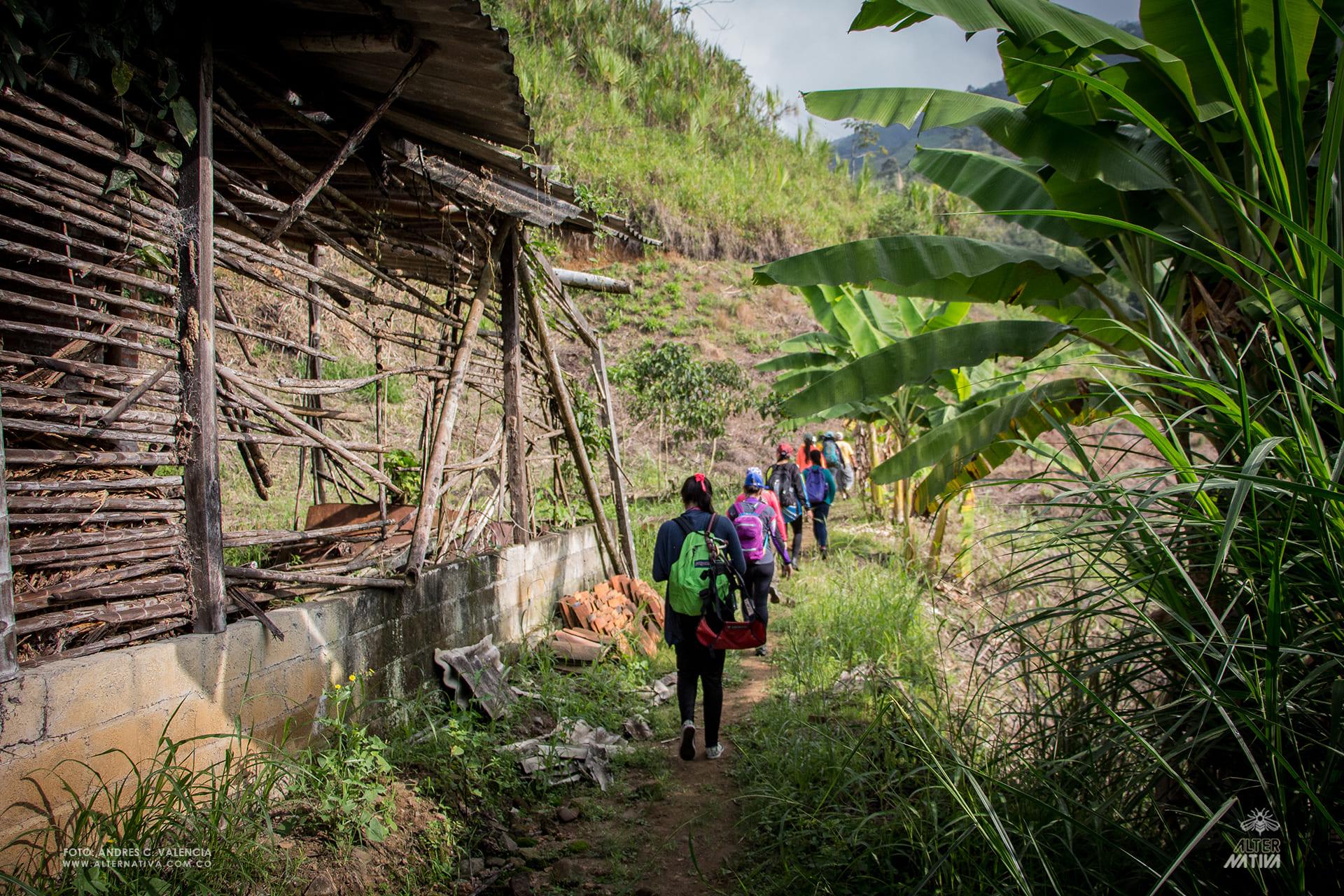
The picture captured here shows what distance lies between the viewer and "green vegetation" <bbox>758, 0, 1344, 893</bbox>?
1815 mm

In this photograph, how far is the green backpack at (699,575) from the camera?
466 cm

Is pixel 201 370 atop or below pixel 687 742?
atop

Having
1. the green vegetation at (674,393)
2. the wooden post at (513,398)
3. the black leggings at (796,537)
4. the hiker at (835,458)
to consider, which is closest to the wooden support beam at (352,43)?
the wooden post at (513,398)

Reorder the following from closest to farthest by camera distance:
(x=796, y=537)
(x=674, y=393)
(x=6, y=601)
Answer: (x=6, y=601) → (x=796, y=537) → (x=674, y=393)

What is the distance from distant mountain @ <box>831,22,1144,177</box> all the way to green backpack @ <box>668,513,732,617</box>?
2534 millimetres

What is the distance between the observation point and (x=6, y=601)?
2.72 meters

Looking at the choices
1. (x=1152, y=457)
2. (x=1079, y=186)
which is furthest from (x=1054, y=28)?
(x=1152, y=457)

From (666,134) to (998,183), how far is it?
87.8 feet

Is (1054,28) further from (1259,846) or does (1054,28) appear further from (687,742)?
(687,742)

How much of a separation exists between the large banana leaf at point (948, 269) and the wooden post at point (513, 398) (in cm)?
239

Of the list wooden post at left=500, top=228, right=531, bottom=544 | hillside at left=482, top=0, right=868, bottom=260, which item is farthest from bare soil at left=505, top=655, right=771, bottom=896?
hillside at left=482, top=0, right=868, bottom=260

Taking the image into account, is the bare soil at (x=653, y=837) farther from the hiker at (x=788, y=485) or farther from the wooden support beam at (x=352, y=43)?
the hiker at (x=788, y=485)

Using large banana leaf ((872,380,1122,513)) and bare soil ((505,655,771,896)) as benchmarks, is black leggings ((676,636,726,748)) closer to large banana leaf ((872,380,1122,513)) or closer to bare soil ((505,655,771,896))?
bare soil ((505,655,771,896))

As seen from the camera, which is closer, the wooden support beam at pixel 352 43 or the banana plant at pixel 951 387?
the wooden support beam at pixel 352 43
